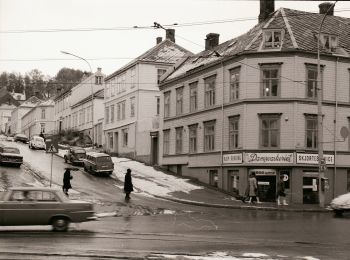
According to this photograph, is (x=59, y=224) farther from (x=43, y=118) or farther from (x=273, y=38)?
(x=43, y=118)

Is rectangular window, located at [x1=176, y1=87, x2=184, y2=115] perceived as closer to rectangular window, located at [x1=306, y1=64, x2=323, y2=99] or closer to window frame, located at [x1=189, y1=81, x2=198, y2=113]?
window frame, located at [x1=189, y1=81, x2=198, y2=113]

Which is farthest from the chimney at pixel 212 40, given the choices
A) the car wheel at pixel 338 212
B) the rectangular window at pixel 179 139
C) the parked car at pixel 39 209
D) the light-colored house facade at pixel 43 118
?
the light-colored house facade at pixel 43 118

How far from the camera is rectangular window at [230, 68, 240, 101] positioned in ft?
131

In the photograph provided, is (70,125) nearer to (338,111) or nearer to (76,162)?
(76,162)

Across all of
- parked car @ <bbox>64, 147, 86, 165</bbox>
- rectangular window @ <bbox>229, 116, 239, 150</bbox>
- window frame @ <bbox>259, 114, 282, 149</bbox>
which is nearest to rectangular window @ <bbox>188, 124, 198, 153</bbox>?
rectangular window @ <bbox>229, 116, 239, 150</bbox>

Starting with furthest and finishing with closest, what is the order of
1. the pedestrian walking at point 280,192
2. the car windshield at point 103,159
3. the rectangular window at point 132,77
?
1. the rectangular window at point 132,77
2. the car windshield at point 103,159
3. the pedestrian walking at point 280,192

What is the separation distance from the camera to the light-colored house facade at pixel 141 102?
5631 centimetres

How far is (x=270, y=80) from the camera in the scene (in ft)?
125

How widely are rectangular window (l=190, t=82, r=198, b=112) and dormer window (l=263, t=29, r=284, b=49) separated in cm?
873

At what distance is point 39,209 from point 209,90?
26549 mm

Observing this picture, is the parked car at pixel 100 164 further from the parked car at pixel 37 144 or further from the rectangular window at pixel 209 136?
the parked car at pixel 37 144

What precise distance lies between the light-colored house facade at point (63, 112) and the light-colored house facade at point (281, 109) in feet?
184

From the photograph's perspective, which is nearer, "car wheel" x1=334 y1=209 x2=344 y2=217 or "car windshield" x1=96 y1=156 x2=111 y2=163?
"car wheel" x1=334 y1=209 x2=344 y2=217

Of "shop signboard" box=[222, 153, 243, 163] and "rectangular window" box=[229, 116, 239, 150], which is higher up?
"rectangular window" box=[229, 116, 239, 150]
